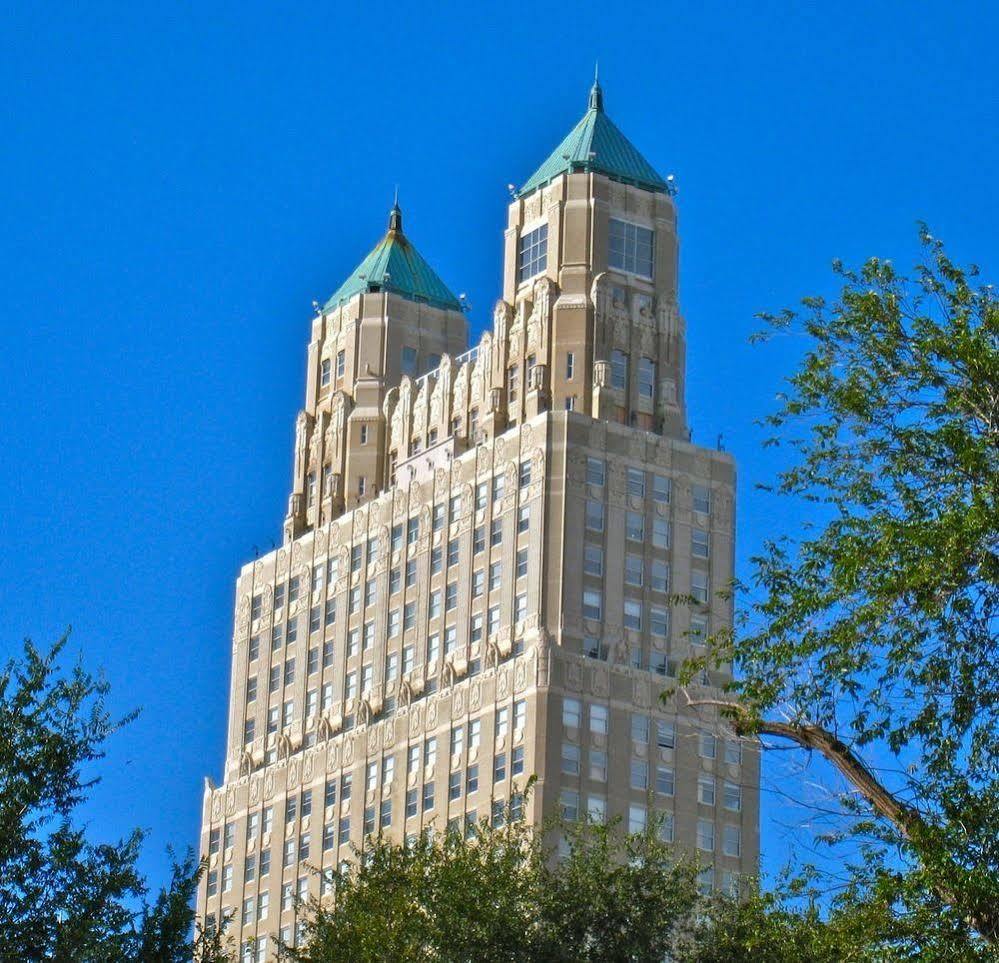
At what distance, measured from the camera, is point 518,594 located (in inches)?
6919

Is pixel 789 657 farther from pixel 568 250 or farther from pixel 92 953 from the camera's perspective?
pixel 568 250

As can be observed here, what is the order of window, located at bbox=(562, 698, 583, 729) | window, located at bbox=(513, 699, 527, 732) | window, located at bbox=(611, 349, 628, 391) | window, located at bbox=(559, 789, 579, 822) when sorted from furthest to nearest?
window, located at bbox=(611, 349, 628, 391)
window, located at bbox=(513, 699, 527, 732)
window, located at bbox=(562, 698, 583, 729)
window, located at bbox=(559, 789, 579, 822)

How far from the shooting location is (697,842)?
558 ft

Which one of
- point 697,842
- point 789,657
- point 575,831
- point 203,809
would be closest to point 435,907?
point 575,831

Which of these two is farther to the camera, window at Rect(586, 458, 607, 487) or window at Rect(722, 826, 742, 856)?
window at Rect(586, 458, 607, 487)

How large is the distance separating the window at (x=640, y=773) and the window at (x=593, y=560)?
450 inches

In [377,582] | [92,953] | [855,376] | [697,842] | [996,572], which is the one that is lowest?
[92,953]

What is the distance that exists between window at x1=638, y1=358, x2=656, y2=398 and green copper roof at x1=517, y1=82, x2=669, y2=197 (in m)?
11.4

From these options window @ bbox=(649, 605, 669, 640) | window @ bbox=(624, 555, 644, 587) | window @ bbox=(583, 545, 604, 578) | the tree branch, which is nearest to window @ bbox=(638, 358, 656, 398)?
window @ bbox=(624, 555, 644, 587)

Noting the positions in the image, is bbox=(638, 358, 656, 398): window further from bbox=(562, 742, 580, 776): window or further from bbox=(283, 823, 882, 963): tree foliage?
bbox=(283, 823, 882, 963): tree foliage

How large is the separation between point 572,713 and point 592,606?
6.96 meters

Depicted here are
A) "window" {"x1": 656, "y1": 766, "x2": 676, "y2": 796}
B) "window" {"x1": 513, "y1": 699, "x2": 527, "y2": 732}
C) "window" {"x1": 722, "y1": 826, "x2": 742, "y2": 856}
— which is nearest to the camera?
"window" {"x1": 513, "y1": 699, "x2": 527, "y2": 732}

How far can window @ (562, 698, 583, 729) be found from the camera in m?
170

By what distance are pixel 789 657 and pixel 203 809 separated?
135114 mm
